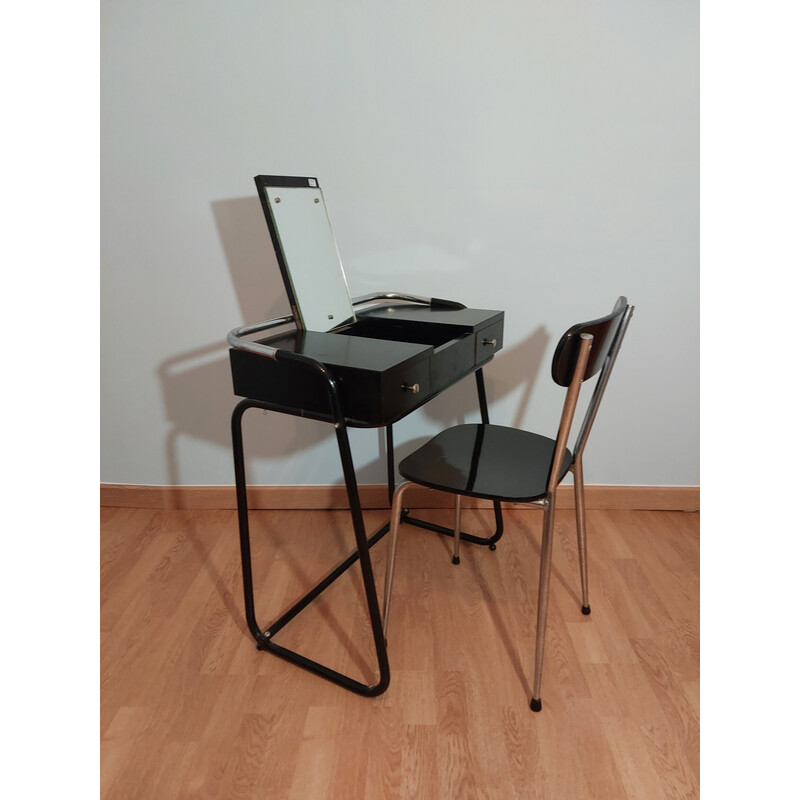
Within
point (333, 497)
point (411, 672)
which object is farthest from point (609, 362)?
point (333, 497)

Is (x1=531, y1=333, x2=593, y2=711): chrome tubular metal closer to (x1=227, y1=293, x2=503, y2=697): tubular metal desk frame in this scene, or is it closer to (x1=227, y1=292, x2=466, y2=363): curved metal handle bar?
(x1=227, y1=293, x2=503, y2=697): tubular metal desk frame

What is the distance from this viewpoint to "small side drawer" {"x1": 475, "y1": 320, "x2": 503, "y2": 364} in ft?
5.85

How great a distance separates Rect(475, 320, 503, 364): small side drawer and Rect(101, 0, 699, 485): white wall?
387mm

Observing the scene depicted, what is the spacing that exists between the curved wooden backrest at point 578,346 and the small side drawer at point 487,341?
376mm

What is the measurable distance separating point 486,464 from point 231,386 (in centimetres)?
109

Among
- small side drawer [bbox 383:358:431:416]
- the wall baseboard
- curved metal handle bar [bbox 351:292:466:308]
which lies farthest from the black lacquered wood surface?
the wall baseboard

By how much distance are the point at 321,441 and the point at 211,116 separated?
1125 mm

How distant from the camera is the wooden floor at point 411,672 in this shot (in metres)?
1.37

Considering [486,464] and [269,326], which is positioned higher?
[269,326]

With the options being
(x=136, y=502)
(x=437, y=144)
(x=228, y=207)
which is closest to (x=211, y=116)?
(x=228, y=207)

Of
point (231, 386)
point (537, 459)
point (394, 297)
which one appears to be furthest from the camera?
point (231, 386)

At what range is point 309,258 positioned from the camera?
1.69 meters

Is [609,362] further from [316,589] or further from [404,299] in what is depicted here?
[316,589]

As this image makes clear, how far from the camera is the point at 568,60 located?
2059 mm
